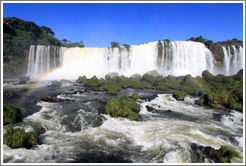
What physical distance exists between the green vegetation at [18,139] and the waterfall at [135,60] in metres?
30.7

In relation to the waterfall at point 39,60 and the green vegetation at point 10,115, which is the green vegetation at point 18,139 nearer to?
the green vegetation at point 10,115

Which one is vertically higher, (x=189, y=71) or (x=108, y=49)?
(x=108, y=49)

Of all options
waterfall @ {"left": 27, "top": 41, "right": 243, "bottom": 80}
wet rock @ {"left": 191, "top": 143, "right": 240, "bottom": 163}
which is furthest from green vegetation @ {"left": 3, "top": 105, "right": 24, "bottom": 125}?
waterfall @ {"left": 27, "top": 41, "right": 243, "bottom": 80}

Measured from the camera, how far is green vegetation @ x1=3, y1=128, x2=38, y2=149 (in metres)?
6.23

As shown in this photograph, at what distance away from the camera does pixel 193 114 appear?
40.6 ft

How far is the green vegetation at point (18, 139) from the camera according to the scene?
6227mm

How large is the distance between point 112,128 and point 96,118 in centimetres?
179

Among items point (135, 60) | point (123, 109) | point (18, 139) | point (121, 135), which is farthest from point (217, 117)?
point (135, 60)

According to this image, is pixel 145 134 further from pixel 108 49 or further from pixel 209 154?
pixel 108 49

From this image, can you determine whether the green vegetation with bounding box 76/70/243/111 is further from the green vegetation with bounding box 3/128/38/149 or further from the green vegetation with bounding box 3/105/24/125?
A: the green vegetation with bounding box 3/128/38/149

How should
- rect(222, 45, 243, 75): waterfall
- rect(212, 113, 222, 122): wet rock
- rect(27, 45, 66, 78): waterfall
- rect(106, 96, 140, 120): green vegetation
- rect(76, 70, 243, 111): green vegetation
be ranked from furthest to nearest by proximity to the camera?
rect(222, 45, 243, 75): waterfall, rect(27, 45, 66, 78): waterfall, rect(76, 70, 243, 111): green vegetation, rect(212, 113, 222, 122): wet rock, rect(106, 96, 140, 120): green vegetation

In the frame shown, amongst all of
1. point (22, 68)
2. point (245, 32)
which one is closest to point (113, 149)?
point (245, 32)

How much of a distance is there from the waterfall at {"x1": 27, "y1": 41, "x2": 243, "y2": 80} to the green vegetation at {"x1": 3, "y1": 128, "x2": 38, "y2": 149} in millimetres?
30692

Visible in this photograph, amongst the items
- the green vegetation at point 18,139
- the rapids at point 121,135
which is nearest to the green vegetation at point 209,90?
the rapids at point 121,135
